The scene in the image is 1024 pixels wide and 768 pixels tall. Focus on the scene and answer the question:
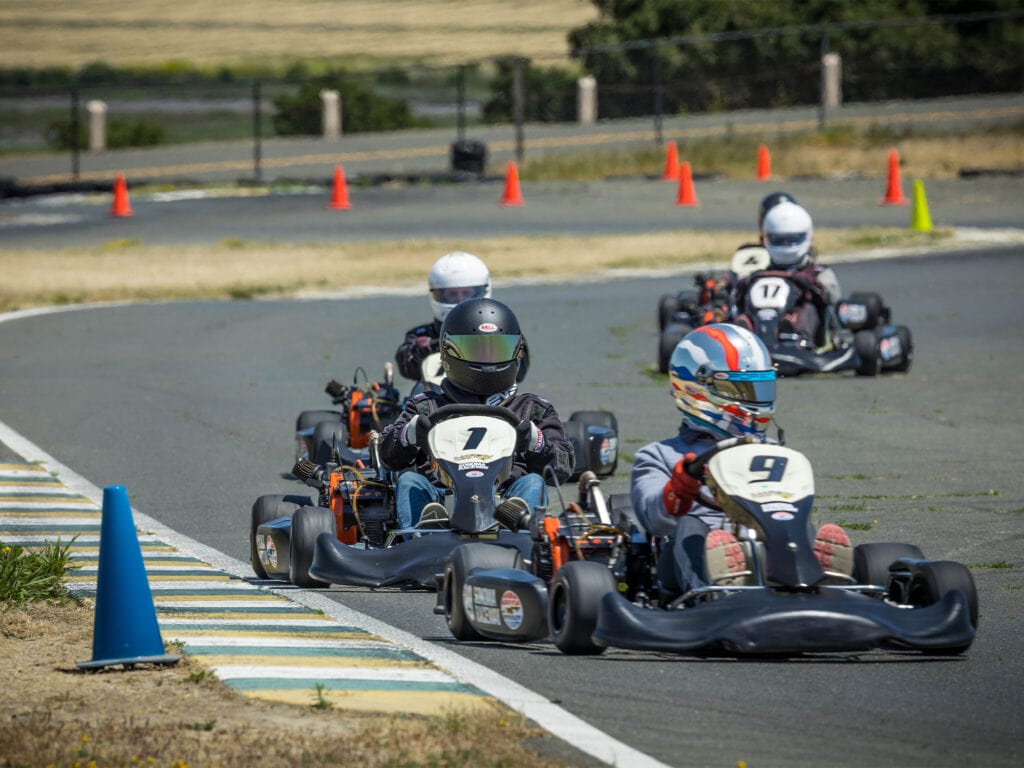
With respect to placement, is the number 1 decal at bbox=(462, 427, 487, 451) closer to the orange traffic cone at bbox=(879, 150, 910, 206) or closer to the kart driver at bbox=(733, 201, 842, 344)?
the kart driver at bbox=(733, 201, 842, 344)

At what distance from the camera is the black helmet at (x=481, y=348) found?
30.7 ft

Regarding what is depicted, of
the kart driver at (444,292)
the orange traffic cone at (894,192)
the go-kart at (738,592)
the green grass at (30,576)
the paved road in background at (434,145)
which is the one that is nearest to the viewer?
the go-kart at (738,592)

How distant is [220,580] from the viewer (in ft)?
30.2

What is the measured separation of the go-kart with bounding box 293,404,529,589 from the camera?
8523 millimetres

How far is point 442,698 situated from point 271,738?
74 cm

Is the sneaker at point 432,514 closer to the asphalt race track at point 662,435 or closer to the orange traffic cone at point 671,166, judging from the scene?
the asphalt race track at point 662,435

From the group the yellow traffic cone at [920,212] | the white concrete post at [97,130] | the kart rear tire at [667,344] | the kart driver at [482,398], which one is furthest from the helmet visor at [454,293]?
the white concrete post at [97,130]

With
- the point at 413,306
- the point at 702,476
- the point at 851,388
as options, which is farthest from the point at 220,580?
the point at 413,306

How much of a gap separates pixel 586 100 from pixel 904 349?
29750 mm

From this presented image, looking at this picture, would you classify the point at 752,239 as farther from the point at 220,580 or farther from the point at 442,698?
the point at 442,698

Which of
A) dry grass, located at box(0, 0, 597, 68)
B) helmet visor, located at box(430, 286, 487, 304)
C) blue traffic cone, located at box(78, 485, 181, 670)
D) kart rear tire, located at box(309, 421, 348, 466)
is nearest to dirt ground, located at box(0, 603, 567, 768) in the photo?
blue traffic cone, located at box(78, 485, 181, 670)

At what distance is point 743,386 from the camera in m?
7.99

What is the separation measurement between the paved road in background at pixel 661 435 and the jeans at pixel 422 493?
38 cm

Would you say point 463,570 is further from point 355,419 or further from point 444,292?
point 444,292
